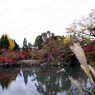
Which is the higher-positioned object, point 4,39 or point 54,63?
point 4,39

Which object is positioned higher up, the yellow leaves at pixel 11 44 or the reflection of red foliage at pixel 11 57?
the yellow leaves at pixel 11 44

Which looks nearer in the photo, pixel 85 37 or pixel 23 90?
pixel 23 90

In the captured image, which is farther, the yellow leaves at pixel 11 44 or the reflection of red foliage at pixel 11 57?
the yellow leaves at pixel 11 44

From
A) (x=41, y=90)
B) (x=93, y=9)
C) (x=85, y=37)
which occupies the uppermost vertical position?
(x=93, y=9)

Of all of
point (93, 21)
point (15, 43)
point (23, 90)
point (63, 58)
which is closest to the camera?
point (23, 90)

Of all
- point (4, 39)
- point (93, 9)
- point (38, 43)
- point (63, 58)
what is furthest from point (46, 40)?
point (93, 9)

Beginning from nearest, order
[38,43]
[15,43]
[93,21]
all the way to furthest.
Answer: [93,21]
[38,43]
[15,43]

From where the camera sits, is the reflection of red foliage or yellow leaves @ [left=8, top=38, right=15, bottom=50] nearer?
the reflection of red foliage

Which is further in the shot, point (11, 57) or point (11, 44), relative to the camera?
point (11, 44)

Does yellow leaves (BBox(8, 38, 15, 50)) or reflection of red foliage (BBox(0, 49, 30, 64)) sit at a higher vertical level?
yellow leaves (BBox(8, 38, 15, 50))

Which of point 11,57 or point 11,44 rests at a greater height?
point 11,44

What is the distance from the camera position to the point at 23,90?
13141mm

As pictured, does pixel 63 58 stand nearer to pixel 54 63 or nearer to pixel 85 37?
pixel 54 63

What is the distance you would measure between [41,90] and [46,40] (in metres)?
15.2
